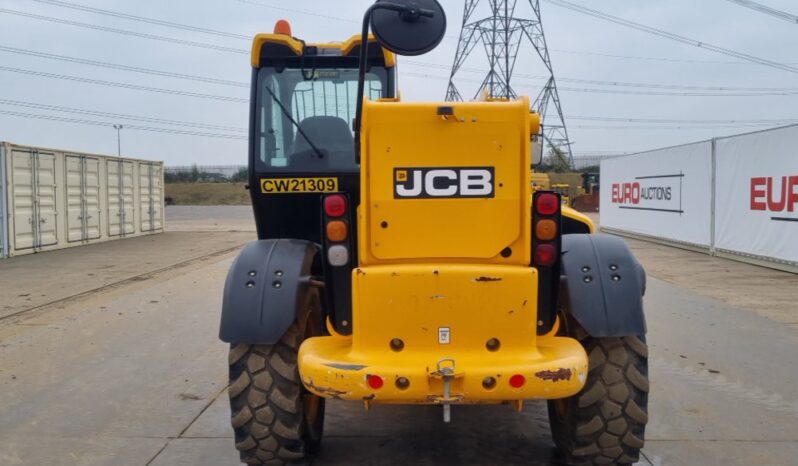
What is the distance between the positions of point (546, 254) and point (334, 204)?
1081mm

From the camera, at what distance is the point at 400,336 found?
3.35m

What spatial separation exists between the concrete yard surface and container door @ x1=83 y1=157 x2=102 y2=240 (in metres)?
9.98

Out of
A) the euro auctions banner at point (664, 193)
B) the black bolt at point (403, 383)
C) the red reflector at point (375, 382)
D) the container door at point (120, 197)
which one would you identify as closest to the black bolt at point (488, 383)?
the black bolt at point (403, 383)

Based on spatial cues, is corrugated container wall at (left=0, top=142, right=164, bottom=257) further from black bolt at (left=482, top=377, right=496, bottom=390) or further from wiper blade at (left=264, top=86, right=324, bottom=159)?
black bolt at (left=482, top=377, right=496, bottom=390)

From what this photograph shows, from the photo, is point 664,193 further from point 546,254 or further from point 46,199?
point 546,254

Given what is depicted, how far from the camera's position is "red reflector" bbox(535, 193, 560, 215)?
11.3 feet

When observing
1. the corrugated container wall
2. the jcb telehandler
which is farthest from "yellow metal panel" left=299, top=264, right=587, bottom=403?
the corrugated container wall

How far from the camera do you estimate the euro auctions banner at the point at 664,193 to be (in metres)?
16.2

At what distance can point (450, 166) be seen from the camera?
134 inches

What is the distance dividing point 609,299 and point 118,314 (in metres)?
7.21

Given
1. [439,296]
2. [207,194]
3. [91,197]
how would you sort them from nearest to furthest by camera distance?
[439,296] → [91,197] → [207,194]

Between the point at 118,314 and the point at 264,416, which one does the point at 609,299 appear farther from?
the point at 118,314

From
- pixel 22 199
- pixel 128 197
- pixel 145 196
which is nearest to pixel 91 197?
pixel 128 197

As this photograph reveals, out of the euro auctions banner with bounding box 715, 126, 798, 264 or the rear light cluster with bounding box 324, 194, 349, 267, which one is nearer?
the rear light cluster with bounding box 324, 194, 349, 267
